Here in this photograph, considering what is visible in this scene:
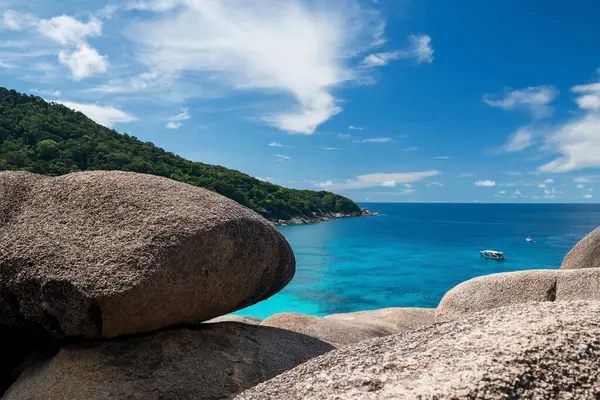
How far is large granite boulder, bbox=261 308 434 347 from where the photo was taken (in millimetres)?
9977

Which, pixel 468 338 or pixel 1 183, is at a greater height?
pixel 1 183

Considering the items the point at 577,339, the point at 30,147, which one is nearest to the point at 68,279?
the point at 577,339

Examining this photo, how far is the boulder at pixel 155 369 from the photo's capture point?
6.52 m

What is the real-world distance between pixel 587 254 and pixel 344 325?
664cm

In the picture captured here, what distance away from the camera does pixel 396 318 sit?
43.2 feet

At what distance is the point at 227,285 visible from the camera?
750 cm

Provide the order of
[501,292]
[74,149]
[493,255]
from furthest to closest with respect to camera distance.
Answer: [493,255], [74,149], [501,292]

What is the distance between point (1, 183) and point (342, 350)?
653 centimetres

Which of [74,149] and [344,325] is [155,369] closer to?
[344,325]

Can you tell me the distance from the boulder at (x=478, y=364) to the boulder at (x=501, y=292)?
6.30m

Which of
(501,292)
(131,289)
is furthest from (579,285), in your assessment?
(131,289)

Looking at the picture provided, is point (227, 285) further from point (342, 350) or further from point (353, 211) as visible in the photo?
point (353, 211)

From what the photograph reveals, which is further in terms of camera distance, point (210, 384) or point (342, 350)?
point (210, 384)

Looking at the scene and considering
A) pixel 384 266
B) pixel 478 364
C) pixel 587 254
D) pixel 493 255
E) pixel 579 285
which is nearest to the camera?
pixel 478 364
